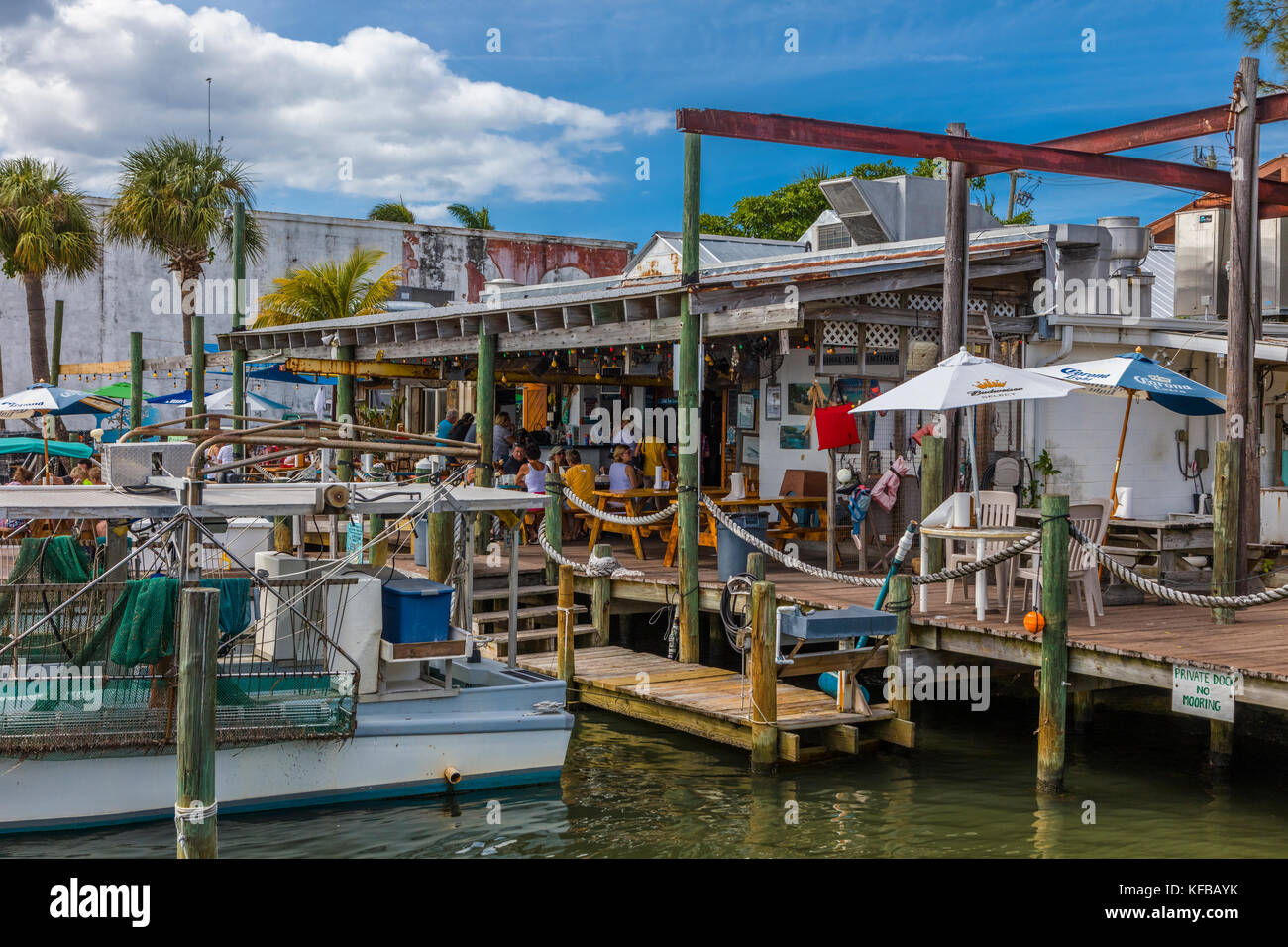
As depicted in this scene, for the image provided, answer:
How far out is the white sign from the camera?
8547 mm

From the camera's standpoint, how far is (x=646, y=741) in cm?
1144

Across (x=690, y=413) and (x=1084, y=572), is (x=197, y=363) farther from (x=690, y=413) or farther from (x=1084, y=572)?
(x=1084, y=572)

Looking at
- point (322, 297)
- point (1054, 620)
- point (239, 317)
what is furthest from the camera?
point (322, 297)

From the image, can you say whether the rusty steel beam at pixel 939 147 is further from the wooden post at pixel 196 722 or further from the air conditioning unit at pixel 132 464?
the wooden post at pixel 196 722

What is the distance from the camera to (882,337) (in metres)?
13.7

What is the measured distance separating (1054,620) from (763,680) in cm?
222

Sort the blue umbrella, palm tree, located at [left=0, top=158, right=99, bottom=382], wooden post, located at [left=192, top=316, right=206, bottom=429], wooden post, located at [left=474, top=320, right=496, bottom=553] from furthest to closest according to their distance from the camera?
palm tree, located at [left=0, top=158, right=99, bottom=382], wooden post, located at [left=192, top=316, right=206, bottom=429], wooden post, located at [left=474, top=320, right=496, bottom=553], the blue umbrella

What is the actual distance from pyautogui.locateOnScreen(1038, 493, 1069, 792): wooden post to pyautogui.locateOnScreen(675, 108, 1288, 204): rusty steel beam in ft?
11.5

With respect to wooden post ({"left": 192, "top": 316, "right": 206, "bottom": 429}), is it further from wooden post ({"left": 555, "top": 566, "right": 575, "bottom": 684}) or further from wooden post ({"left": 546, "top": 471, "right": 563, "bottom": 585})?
wooden post ({"left": 555, "top": 566, "right": 575, "bottom": 684})

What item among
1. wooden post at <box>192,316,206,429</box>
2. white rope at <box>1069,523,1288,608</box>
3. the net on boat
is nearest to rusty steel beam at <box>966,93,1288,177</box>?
white rope at <box>1069,523,1288,608</box>

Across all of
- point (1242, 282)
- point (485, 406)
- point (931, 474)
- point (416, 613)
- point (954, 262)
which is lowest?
point (416, 613)

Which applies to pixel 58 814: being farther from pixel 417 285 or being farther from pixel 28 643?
pixel 417 285

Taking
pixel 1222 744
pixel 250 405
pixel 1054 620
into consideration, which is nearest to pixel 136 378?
pixel 250 405
